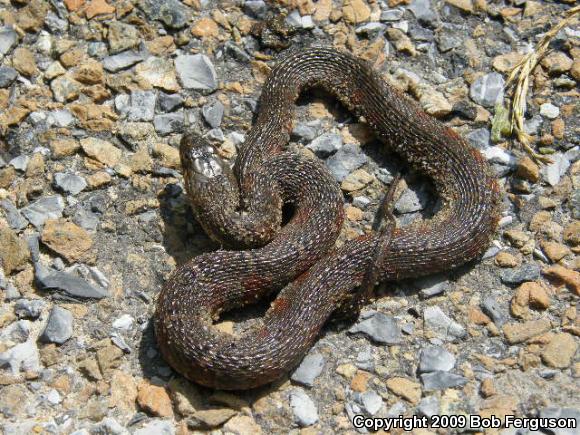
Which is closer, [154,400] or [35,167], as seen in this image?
[154,400]

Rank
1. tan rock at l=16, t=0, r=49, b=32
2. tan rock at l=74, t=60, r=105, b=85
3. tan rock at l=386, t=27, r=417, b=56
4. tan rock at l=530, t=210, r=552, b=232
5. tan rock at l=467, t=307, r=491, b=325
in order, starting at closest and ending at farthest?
tan rock at l=467, t=307, r=491, b=325
tan rock at l=530, t=210, r=552, b=232
tan rock at l=74, t=60, r=105, b=85
tan rock at l=16, t=0, r=49, b=32
tan rock at l=386, t=27, r=417, b=56

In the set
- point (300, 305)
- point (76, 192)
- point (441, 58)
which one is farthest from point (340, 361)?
point (441, 58)

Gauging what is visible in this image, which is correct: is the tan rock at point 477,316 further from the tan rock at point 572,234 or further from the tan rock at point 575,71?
the tan rock at point 575,71

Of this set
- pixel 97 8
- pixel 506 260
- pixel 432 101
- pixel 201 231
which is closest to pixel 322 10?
pixel 432 101

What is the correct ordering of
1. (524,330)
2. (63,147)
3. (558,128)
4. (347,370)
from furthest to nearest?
(558,128), (63,147), (524,330), (347,370)

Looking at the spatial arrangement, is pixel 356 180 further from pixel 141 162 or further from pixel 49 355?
pixel 49 355

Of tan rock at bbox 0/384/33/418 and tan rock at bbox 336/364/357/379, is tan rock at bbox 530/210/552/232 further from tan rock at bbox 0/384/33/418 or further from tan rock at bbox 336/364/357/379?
tan rock at bbox 0/384/33/418

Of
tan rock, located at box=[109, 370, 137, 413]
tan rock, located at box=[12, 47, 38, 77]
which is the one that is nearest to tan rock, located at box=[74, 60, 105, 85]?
tan rock, located at box=[12, 47, 38, 77]
